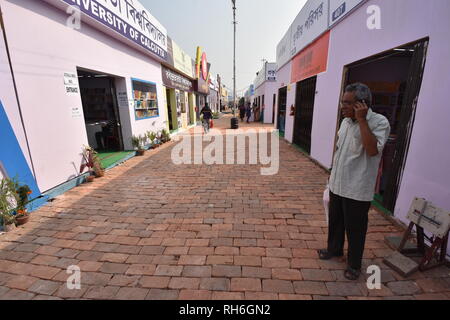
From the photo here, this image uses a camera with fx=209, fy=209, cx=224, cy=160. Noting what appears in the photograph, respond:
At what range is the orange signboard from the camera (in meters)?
5.62

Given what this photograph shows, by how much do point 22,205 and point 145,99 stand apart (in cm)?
609

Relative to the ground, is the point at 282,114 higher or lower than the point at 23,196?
higher

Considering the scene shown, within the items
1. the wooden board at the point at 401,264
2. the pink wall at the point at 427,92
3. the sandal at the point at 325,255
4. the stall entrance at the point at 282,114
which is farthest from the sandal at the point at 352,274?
the stall entrance at the point at 282,114

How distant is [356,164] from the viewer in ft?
6.33

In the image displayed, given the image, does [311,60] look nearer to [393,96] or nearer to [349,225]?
[393,96]

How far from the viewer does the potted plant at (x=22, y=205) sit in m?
3.21

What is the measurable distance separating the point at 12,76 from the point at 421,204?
6.01 m

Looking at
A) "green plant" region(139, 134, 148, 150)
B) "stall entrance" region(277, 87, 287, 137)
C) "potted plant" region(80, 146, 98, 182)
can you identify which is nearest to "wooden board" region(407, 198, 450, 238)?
"potted plant" region(80, 146, 98, 182)

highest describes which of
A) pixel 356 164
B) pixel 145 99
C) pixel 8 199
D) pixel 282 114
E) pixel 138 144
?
pixel 145 99

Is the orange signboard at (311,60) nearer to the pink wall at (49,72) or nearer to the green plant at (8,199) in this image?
the pink wall at (49,72)

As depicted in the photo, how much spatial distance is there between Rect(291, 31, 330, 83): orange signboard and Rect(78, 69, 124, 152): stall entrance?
21.1ft

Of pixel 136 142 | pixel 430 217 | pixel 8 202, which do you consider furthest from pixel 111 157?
pixel 430 217

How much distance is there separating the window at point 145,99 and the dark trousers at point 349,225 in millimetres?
7400
